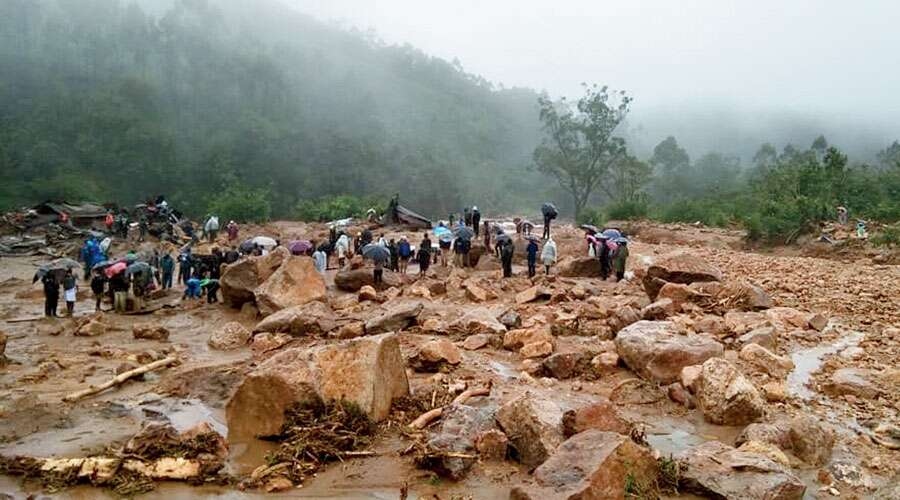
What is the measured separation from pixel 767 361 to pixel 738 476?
12.3 feet

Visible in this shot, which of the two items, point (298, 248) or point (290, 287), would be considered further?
point (298, 248)

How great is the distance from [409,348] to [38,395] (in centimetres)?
521

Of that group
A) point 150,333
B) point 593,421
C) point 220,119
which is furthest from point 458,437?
point 220,119

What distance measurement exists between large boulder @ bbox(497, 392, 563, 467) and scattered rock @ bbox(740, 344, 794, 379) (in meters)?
3.63

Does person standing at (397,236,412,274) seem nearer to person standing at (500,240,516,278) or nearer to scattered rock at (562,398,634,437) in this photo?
person standing at (500,240,516,278)

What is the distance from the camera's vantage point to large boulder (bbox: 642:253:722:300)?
13578 millimetres

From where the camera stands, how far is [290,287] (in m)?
14.1

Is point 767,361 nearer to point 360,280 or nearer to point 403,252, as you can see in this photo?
point 360,280

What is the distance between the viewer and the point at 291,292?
1398 centimetres

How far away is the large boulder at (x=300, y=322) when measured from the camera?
1193 cm

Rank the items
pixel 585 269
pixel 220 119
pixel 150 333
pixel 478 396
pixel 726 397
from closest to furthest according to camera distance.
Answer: pixel 726 397 → pixel 478 396 → pixel 150 333 → pixel 585 269 → pixel 220 119

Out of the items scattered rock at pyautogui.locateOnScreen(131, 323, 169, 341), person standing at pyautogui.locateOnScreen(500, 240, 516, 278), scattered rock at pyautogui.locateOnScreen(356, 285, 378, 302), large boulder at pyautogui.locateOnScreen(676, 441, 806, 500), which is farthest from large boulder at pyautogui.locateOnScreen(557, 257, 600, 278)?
large boulder at pyautogui.locateOnScreen(676, 441, 806, 500)

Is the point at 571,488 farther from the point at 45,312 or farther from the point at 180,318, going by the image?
the point at 45,312

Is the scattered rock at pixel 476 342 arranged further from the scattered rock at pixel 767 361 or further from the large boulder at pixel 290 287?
the large boulder at pixel 290 287
